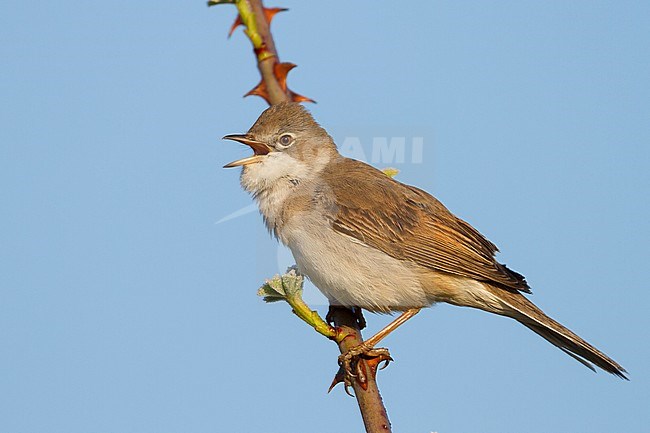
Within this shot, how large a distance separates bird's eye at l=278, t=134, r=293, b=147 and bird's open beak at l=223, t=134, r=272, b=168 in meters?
0.10

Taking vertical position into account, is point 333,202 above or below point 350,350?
above

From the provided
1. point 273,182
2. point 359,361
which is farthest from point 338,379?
point 273,182

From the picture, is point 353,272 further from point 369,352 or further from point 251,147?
point 251,147

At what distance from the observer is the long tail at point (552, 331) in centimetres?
430

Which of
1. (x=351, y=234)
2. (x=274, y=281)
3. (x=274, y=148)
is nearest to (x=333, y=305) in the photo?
(x=351, y=234)

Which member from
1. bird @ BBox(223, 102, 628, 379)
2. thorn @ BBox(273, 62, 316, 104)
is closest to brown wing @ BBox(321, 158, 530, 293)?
bird @ BBox(223, 102, 628, 379)

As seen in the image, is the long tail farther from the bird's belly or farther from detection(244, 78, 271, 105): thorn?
detection(244, 78, 271, 105): thorn

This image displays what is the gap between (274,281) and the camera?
296 cm

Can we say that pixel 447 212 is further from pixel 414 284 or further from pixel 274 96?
pixel 274 96

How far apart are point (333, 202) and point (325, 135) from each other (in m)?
0.85

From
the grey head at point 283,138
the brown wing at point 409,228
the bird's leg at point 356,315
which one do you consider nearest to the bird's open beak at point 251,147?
the grey head at point 283,138

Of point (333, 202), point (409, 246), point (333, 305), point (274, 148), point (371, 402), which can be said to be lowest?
point (371, 402)

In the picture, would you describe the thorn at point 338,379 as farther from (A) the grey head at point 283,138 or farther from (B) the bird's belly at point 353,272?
(A) the grey head at point 283,138

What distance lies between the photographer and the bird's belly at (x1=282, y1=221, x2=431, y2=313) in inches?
183
